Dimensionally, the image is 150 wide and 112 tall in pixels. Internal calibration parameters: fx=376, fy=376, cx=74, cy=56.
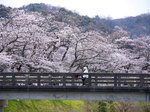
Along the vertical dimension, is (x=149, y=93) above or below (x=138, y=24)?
below

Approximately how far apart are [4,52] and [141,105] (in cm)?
1891

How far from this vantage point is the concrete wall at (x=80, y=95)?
22.8 meters

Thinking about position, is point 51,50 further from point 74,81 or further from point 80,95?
point 80,95

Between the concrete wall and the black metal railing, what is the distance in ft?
1.31

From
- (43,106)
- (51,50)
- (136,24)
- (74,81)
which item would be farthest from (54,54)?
(136,24)

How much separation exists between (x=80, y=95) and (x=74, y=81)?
0.94m

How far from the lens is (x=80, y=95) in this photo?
23.0 m

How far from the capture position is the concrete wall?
22844 millimetres

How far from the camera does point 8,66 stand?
30984 mm

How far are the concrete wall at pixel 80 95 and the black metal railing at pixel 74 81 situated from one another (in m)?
0.40

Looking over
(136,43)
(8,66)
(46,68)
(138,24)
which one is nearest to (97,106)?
(46,68)

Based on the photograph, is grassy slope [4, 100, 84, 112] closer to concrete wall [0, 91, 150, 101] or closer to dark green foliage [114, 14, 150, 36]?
concrete wall [0, 91, 150, 101]

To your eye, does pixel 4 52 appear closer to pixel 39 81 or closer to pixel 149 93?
pixel 39 81

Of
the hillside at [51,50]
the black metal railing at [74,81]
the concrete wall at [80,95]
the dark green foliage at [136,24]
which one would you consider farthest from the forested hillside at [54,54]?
the dark green foliage at [136,24]
